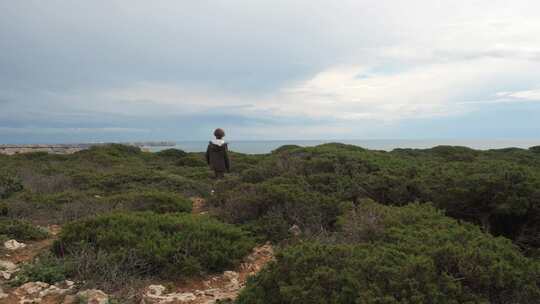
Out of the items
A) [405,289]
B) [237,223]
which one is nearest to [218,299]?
[405,289]

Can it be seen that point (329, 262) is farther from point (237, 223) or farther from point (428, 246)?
point (237, 223)

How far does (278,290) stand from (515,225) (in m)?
4.22

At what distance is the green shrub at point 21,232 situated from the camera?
6.12 metres

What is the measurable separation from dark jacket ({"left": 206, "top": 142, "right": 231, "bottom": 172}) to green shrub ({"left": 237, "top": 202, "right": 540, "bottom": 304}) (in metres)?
7.48

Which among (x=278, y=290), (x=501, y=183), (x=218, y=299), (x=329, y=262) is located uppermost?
(x=501, y=183)

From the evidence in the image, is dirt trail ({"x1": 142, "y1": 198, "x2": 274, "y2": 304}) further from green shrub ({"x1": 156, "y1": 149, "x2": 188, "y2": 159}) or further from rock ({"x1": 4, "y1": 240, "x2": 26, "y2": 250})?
green shrub ({"x1": 156, "y1": 149, "x2": 188, "y2": 159})

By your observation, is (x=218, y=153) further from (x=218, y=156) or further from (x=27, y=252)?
(x=27, y=252)

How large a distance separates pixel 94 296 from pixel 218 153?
761 cm

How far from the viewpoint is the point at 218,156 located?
11.4m

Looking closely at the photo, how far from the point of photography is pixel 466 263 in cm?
351

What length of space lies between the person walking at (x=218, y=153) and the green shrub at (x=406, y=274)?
741 centimetres

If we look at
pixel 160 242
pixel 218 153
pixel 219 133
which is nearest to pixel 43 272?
pixel 160 242

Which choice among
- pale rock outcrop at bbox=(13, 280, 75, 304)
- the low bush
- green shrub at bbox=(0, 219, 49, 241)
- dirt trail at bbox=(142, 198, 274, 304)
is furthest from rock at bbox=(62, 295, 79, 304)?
the low bush

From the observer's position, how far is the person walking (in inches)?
437
